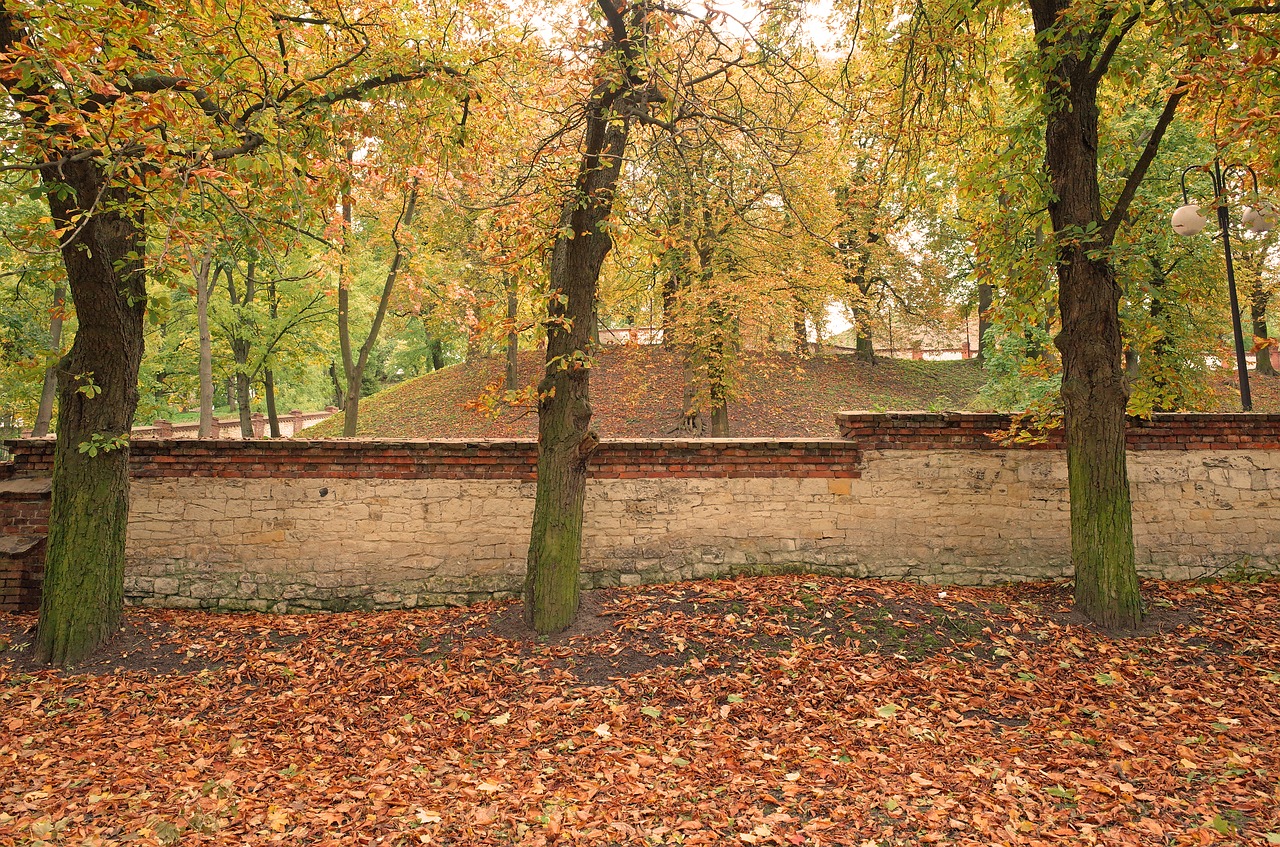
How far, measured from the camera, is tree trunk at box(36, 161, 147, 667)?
5473 millimetres

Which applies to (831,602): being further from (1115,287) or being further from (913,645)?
(1115,287)

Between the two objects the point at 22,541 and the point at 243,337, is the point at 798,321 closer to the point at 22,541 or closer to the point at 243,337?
the point at 243,337

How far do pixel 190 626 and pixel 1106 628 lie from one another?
759 centimetres

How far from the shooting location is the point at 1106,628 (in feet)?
18.5

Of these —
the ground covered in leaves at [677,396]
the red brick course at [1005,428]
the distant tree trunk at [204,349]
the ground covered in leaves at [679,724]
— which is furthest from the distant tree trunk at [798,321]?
the distant tree trunk at [204,349]

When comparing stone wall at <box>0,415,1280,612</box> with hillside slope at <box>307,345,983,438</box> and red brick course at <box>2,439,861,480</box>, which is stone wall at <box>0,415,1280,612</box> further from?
hillside slope at <box>307,345,983,438</box>

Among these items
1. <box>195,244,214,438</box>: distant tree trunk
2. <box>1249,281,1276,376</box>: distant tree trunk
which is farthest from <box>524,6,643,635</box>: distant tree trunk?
<box>1249,281,1276,376</box>: distant tree trunk

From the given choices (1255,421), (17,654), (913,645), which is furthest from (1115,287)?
(17,654)

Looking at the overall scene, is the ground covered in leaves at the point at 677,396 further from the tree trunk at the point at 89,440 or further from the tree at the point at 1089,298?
the tree trunk at the point at 89,440

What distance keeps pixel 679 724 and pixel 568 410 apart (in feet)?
8.10

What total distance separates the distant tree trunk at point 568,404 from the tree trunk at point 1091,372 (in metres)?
3.47

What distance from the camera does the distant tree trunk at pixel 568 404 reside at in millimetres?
5719

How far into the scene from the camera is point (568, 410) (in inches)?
228

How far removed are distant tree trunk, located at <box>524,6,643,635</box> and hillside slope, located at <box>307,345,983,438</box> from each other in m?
8.24
